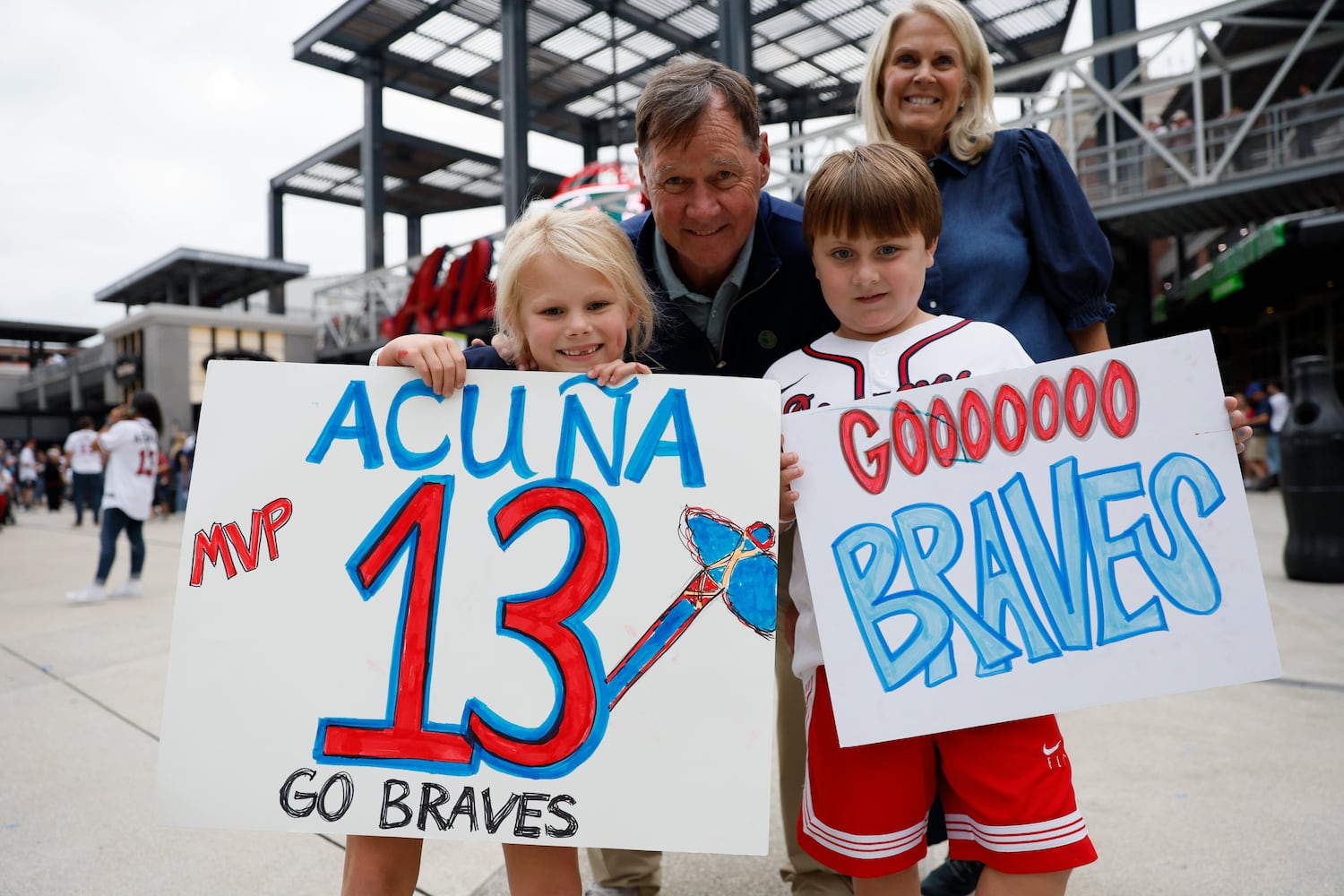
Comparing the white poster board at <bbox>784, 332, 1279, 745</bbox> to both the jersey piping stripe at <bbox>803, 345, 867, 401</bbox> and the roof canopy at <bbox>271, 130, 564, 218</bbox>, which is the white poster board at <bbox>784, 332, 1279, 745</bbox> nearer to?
the jersey piping stripe at <bbox>803, 345, 867, 401</bbox>

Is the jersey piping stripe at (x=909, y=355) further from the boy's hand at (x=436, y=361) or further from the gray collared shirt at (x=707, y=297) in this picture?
the boy's hand at (x=436, y=361)

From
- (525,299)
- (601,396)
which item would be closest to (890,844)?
(601,396)

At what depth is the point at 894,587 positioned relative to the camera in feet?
4.69

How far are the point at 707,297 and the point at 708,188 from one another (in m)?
0.26

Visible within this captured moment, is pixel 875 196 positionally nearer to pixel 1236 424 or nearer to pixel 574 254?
pixel 574 254

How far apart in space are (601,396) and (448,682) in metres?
0.54

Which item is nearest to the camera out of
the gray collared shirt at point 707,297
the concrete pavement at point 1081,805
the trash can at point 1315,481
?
the gray collared shirt at point 707,297

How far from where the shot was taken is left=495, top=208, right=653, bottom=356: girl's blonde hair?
1.61m

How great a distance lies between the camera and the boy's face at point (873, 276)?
1.48 m

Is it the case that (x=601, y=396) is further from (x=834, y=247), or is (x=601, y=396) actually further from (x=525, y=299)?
(x=834, y=247)

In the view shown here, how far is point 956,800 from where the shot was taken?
1461 millimetres

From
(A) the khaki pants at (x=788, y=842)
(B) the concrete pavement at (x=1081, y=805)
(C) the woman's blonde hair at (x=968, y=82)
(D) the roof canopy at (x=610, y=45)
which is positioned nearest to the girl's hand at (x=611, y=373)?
(A) the khaki pants at (x=788, y=842)

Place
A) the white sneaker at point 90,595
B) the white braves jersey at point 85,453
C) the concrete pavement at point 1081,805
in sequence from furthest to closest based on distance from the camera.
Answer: the white braves jersey at point 85,453 < the white sneaker at point 90,595 < the concrete pavement at point 1081,805

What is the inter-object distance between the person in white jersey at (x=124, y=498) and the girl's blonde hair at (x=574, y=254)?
5.86m
